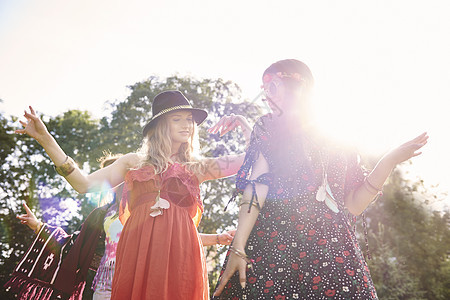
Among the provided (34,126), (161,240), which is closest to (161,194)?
(161,240)

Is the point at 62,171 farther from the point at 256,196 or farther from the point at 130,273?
the point at 256,196

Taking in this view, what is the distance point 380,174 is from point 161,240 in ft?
5.25

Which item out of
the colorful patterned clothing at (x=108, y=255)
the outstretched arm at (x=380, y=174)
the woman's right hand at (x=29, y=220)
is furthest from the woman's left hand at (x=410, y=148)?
the woman's right hand at (x=29, y=220)

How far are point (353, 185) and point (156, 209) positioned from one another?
4.89ft

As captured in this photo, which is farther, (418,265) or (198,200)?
(418,265)

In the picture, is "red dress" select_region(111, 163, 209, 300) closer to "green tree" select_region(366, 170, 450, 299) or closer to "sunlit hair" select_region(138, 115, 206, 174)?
"sunlit hair" select_region(138, 115, 206, 174)

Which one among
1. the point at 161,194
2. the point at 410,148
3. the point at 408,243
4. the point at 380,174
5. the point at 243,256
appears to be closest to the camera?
the point at 243,256

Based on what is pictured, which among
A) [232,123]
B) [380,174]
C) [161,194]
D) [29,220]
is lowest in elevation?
[380,174]

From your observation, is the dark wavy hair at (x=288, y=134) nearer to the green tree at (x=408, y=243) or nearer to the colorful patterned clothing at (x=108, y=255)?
the colorful patterned clothing at (x=108, y=255)

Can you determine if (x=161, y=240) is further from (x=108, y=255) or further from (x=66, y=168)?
(x=108, y=255)

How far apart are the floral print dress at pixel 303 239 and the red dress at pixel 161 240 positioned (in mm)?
861

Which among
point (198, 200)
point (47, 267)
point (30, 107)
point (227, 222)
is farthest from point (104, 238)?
point (227, 222)

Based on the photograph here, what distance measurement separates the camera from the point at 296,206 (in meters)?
1.88

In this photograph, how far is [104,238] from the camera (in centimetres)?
441
